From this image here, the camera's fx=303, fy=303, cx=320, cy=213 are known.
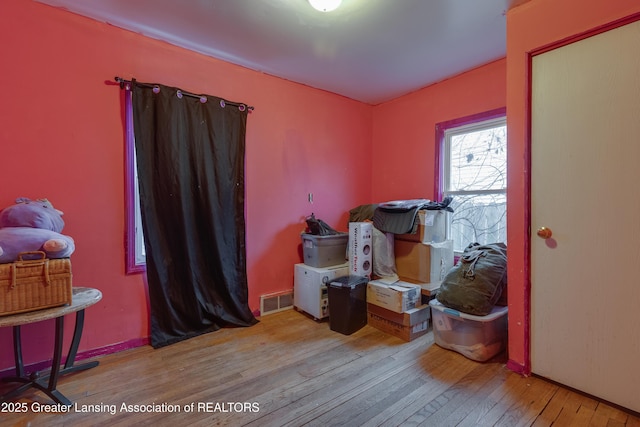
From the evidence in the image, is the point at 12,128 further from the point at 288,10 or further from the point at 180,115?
the point at 288,10

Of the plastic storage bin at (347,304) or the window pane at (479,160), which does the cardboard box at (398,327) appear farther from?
the window pane at (479,160)

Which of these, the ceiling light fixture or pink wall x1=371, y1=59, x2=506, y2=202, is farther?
pink wall x1=371, y1=59, x2=506, y2=202

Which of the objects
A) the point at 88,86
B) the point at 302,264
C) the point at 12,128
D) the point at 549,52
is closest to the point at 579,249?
the point at 549,52

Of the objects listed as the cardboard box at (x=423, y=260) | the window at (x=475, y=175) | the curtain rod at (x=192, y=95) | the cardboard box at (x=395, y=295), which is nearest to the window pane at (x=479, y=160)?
the window at (x=475, y=175)

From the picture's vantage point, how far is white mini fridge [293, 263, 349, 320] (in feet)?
9.24

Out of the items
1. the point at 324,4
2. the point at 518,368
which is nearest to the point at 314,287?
the point at 518,368

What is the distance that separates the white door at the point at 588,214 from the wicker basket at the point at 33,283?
276cm

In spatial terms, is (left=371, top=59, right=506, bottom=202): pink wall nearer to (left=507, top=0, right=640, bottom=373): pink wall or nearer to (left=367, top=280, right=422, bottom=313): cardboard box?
(left=507, top=0, right=640, bottom=373): pink wall

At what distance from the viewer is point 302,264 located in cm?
317

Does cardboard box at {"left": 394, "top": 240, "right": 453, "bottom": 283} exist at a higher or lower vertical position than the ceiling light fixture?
lower

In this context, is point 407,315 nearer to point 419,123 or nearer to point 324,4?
point 419,123

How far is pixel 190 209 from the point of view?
2.49 m

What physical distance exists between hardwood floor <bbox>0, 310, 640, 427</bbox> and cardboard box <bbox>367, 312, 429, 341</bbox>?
109mm

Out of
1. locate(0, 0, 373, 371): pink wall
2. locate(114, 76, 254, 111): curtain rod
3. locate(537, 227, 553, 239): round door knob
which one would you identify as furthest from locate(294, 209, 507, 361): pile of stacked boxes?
locate(114, 76, 254, 111): curtain rod
